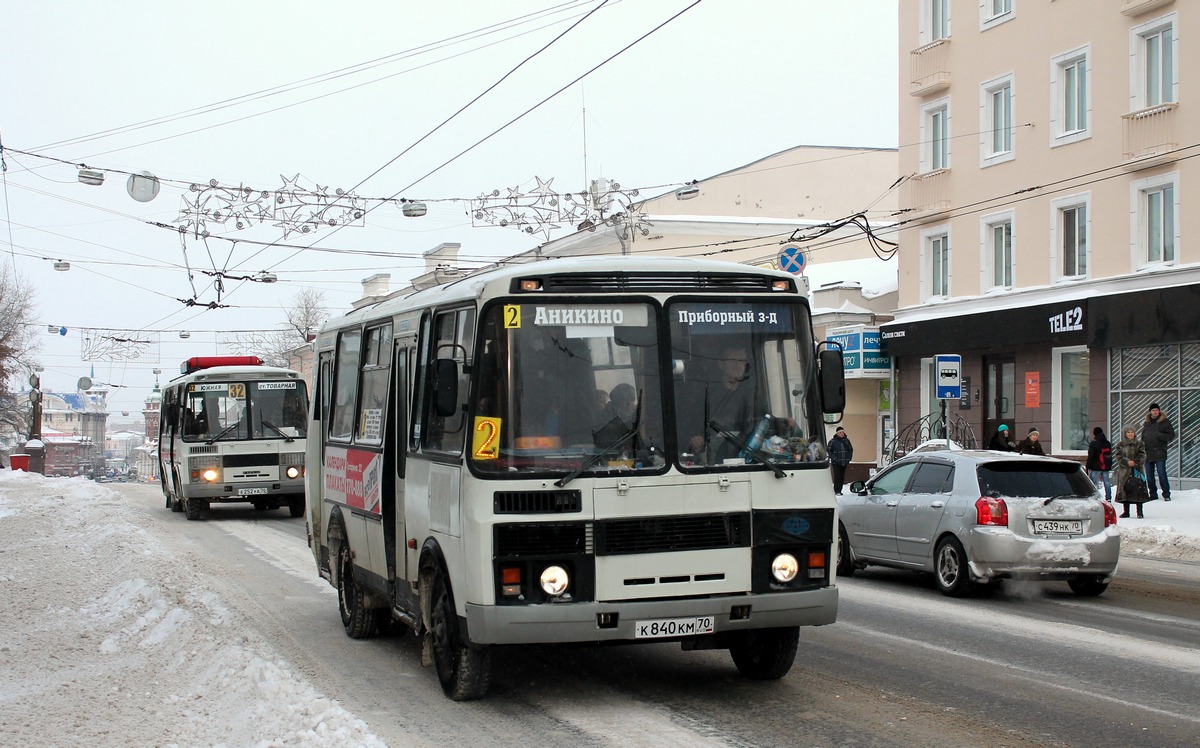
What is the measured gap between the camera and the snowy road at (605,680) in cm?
738

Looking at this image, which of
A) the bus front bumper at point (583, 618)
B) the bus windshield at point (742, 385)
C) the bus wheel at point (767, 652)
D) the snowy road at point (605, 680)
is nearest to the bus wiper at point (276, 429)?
the snowy road at point (605, 680)

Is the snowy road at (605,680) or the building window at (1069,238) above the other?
the building window at (1069,238)

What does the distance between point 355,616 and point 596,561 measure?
416 cm

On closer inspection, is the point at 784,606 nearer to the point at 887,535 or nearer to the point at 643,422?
the point at 643,422

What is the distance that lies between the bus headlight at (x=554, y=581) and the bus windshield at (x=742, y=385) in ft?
3.13

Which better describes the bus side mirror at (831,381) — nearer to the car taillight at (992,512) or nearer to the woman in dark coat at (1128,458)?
the car taillight at (992,512)

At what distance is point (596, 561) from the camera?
7.66m

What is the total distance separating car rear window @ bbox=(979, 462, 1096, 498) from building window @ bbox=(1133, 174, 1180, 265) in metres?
14.8

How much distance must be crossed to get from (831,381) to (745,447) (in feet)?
2.58

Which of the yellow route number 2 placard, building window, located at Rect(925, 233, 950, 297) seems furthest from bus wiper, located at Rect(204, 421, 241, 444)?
the yellow route number 2 placard

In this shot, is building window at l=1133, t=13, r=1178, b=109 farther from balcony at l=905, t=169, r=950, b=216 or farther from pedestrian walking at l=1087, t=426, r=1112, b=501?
pedestrian walking at l=1087, t=426, r=1112, b=501

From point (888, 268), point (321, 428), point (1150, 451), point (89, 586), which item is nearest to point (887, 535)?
point (321, 428)

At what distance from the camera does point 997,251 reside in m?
32.4

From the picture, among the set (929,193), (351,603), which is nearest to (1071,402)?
(929,193)
